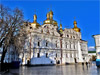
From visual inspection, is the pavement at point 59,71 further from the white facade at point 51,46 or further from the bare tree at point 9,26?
the white facade at point 51,46

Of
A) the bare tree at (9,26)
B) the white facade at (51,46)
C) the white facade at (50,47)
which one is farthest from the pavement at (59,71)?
the white facade at (51,46)

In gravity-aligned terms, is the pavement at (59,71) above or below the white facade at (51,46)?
below

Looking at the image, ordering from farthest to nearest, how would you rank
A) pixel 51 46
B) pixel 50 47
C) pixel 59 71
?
pixel 51 46 → pixel 50 47 → pixel 59 71

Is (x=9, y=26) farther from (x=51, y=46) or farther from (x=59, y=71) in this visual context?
(x=51, y=46)

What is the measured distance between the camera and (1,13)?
19500 millimetres

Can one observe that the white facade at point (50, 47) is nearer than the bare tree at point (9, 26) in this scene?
No

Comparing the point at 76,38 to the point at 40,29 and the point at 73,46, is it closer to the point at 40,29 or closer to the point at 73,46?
the point at 73,46

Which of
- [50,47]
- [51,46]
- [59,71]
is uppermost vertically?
[51,46]

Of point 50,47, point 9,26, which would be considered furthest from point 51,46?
point 9,26

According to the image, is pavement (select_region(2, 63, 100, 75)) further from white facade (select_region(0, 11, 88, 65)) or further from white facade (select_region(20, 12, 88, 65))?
white facade (select_region(20, 12, 88, 65))

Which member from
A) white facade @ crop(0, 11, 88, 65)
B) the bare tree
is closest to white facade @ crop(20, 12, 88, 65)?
white facade @ crop(0, 11, 88, 65)

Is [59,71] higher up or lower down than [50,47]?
lower down

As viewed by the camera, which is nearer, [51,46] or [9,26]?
[9,26]

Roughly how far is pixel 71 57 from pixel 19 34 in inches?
1210
